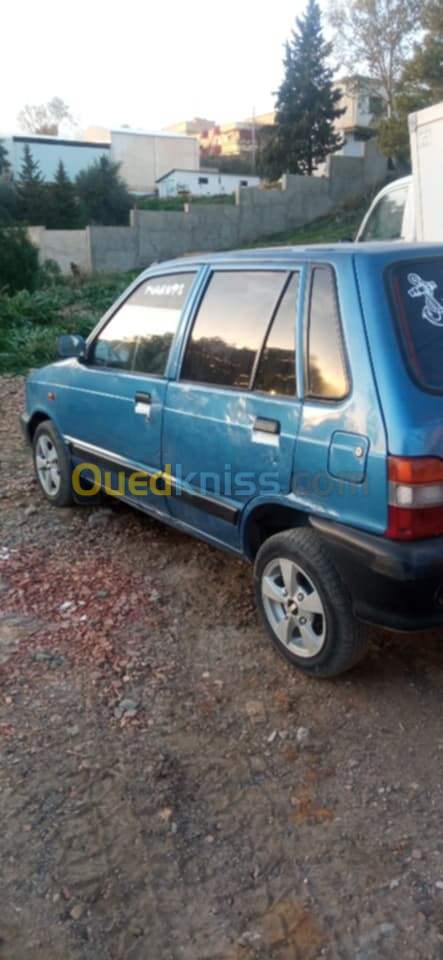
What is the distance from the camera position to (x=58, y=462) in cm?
537

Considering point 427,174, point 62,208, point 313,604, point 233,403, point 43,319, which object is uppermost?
point 62,208

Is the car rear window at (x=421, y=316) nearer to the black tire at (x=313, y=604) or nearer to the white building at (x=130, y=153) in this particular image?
the black tire at (x=313, y=604)

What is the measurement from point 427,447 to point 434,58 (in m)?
29.4

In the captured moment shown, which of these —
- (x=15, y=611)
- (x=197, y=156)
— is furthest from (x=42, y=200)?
(x=15, y=611)

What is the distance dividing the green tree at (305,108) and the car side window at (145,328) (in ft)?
111

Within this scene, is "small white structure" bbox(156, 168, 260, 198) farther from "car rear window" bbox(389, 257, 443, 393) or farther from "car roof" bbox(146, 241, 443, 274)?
"car rear window" bbox(389, 257, 443, 393)

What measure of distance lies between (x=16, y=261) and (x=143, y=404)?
1396 centimetres

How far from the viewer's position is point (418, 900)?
2.31 metres

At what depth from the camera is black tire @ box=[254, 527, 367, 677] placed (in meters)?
3.13

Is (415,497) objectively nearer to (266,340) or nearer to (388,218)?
(266,340)

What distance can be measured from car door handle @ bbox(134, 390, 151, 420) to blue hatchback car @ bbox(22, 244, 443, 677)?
1 centimetres

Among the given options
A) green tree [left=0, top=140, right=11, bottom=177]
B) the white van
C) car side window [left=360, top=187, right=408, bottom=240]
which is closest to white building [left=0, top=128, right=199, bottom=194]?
green tree [left=0, top=140, right=11, bottom=177]

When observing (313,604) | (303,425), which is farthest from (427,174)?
(313,604)

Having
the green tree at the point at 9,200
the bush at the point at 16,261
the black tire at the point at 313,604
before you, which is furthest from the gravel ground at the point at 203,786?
the green tree at the point at 9,200
